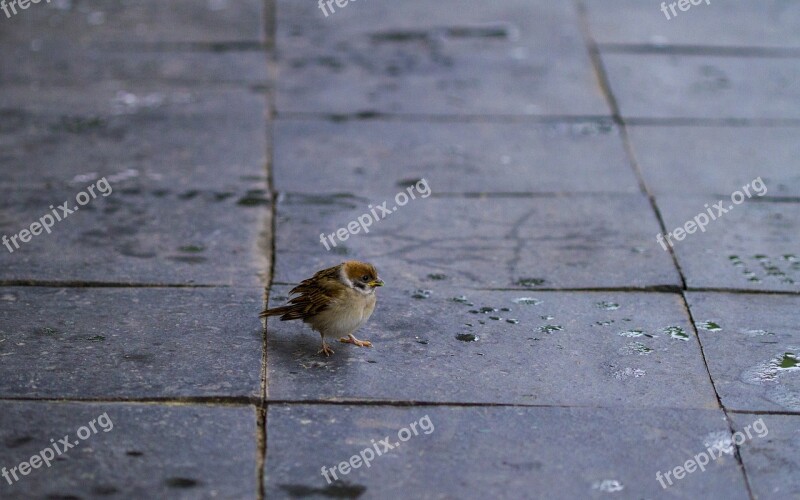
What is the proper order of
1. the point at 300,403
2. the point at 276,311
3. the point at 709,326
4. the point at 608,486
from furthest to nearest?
the point at 709,326 → the point at 276,311 → the point at 300,403 → the point at 608,486

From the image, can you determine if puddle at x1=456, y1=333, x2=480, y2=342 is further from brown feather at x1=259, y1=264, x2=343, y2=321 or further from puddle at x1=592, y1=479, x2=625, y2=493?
puddle at x1=592, y1=479, x2=625, y2=493

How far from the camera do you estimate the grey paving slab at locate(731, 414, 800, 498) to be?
441 cm

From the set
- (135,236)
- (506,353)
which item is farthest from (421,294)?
(135,236)

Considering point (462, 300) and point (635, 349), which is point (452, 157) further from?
point (635, 349)

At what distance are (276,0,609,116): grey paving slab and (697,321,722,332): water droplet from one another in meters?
3.20

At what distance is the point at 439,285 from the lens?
6.08 m

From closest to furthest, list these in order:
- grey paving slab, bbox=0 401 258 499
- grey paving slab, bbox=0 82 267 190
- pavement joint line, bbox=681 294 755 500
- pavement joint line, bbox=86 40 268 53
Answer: grey paving slab, bbox=0 401 258 499 < pavement joint line, bbox=681 294 755 500 < grey paving slab, bbox=0 82 267 190 < pavement joint line, bbox=86 40 268 53

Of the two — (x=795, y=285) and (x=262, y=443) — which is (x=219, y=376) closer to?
(x=262, y=443)

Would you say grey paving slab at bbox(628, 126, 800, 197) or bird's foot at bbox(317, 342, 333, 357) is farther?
grey paving slab at bbox(628, 126, 800, 197)

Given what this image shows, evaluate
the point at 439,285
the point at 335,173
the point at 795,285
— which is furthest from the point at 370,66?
the point at 795,285

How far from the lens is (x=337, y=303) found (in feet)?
17.0

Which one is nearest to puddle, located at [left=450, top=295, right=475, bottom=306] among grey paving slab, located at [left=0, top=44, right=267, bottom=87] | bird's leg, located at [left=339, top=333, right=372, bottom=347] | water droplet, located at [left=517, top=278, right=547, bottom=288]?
water droplet, located at [left=517, top=278, right=547, bottom=288]

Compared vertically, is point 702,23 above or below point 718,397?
above

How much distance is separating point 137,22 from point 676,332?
6700mm
